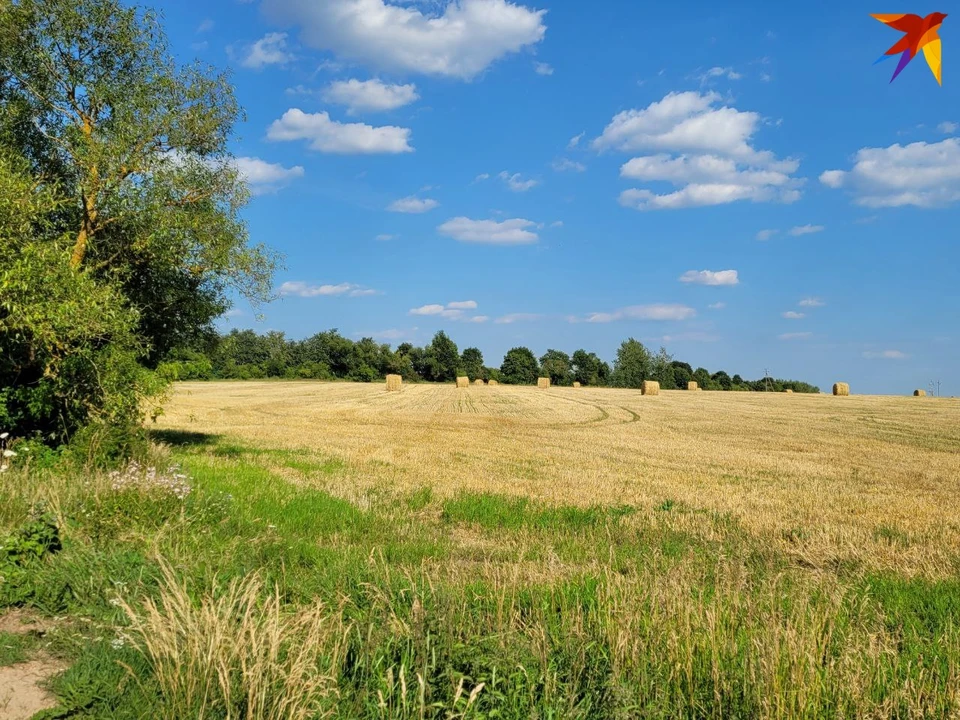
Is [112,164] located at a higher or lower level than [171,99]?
lower

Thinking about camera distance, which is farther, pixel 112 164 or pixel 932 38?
pixel 112 164

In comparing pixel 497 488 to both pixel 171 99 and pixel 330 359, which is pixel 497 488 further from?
pixel 330 359

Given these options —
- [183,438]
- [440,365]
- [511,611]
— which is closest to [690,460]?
[511,611]

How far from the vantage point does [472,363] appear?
402 feet

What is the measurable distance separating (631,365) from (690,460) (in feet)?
342

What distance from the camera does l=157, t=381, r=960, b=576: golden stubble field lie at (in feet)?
36.1

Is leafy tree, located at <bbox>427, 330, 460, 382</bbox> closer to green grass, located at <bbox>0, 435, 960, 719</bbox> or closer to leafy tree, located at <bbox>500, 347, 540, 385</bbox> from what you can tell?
leafy tree, located at <bbox>500, 347, 540, 385</bbox>

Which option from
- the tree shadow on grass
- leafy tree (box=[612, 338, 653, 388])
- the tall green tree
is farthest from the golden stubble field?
leafy tree (box=[612, 338, 653, 388])

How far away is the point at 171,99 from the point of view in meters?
18.5

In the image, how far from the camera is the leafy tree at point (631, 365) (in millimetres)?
118312

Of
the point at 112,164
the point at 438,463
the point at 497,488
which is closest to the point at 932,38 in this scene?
the point at 497,488

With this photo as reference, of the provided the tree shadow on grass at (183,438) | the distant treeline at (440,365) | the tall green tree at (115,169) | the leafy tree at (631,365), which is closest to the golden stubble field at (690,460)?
the tree shadow on grass at (183,438)

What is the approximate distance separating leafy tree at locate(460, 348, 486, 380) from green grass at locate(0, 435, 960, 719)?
106829 millimetres

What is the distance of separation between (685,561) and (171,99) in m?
17.3
